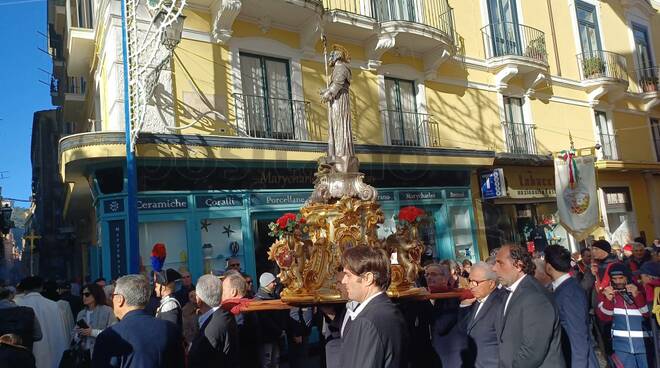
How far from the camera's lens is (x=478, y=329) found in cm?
449

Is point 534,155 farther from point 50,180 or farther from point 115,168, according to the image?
point 50,180

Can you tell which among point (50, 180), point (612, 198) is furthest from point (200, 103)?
point (50, 180)

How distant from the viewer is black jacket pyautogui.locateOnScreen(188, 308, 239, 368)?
4301mm

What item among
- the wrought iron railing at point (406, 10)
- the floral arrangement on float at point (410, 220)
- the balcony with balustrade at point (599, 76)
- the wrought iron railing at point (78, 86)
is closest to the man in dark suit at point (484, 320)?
the floral arrangement on float at point (410, 220)

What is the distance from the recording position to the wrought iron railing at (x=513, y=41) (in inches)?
634

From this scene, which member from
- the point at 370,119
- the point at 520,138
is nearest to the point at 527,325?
the point at 370,119

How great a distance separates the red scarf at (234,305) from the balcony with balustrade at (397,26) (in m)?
8.74

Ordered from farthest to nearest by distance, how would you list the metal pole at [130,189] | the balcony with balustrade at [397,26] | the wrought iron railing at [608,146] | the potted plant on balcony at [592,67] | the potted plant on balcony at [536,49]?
the wrought iron railing at [608,146], the potted plant on balcony at [592,67], the potted plant on balcony at [536,49], the balcony with balustrade at [397,26], the metal pole at [130,189]

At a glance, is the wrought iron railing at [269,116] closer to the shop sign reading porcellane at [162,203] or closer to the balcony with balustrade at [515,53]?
the shop sign reading porcellane at [162,203]

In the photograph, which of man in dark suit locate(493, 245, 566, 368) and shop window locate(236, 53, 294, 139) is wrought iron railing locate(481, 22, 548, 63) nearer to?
shop window locate(236, 53, 294, 139)

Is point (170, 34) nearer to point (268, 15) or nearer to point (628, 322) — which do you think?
point (268, 15)

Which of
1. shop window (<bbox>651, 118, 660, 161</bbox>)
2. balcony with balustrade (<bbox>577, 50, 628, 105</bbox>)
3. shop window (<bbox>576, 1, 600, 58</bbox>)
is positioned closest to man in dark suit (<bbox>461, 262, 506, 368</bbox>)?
balcony with balustrade (<bbox>577, 50, 628, 105</bbox>)

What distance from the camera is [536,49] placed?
55.2 feet

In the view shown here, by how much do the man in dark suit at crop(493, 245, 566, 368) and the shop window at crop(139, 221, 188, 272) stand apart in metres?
Result: 7.02
